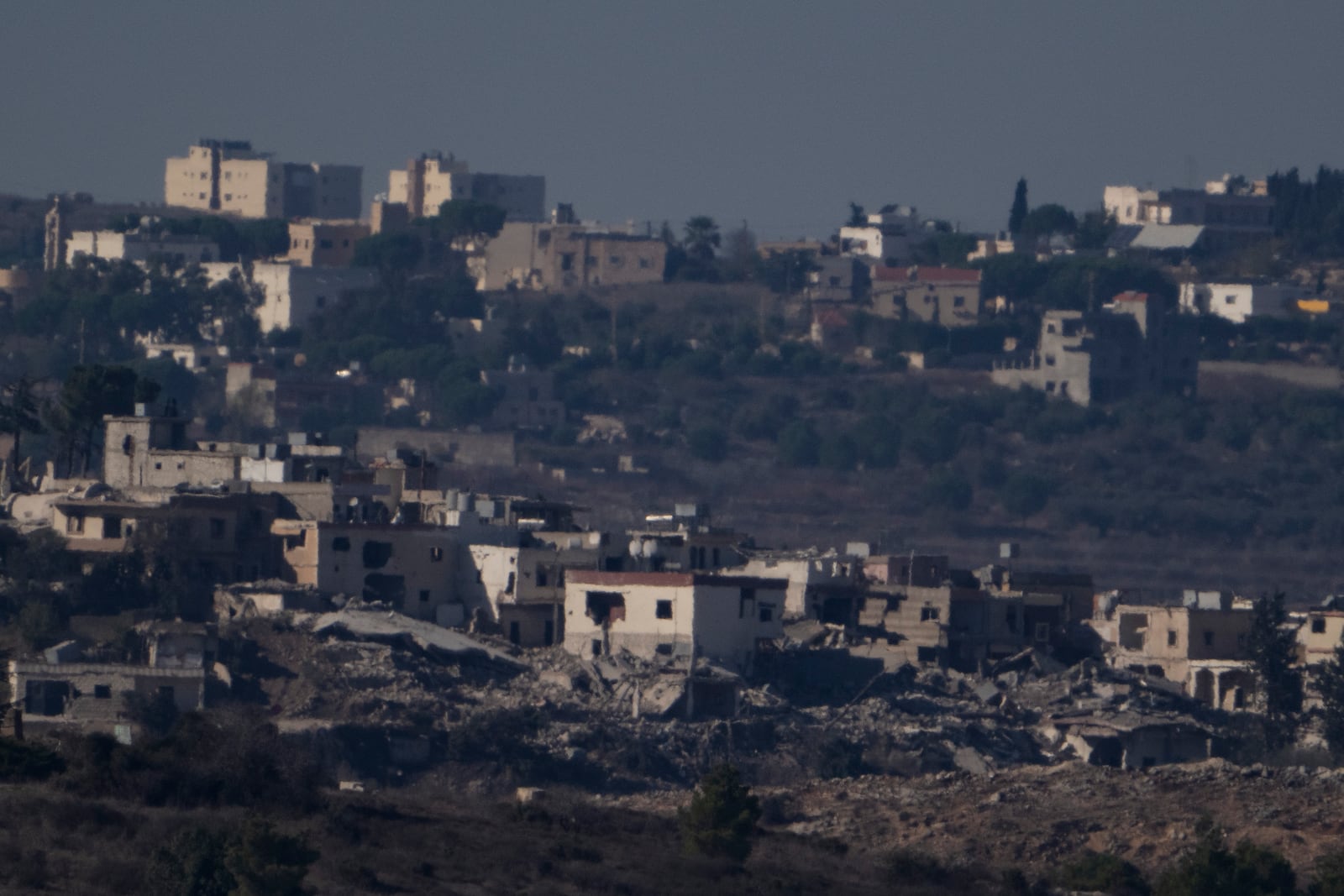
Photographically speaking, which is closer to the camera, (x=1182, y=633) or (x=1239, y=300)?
(x=1182, y=633)

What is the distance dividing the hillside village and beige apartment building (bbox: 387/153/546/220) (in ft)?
0.64

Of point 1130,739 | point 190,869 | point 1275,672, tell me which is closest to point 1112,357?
point 1275,672

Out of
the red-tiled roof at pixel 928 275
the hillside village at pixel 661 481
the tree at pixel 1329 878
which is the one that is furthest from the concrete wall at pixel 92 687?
the red-tiled roof at pixel 928 275

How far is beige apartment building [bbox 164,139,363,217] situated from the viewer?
404ft

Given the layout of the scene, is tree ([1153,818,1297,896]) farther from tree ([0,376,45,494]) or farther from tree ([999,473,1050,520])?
tree ([999,473,1050,520])

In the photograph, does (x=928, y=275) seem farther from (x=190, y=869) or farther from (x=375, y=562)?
(x=190, y=869)

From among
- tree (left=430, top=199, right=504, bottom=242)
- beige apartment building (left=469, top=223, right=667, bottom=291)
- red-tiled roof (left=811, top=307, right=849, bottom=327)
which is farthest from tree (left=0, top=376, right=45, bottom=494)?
tree (left=430, top=199, right=504, bottom=242)

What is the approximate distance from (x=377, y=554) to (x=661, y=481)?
135 ft

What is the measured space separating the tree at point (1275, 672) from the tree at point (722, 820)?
1412 cm

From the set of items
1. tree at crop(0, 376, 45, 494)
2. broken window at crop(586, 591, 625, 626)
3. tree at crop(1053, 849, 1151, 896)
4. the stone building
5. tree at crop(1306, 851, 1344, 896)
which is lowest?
tree at crop(1053, 849, 1151, 896)

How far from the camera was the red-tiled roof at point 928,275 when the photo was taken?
348 feet

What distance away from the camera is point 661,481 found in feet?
294

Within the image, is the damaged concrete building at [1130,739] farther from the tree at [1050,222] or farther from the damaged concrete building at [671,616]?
the tree at [1050,222]

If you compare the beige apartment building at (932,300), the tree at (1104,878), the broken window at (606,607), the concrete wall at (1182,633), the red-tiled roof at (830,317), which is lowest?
the tree at (1104,878)
